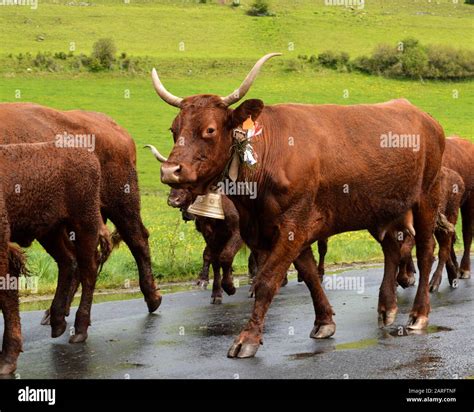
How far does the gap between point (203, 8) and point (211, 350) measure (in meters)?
76.4

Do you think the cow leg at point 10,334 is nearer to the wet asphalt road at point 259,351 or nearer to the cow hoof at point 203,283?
the wet asphalt road at point 259,351

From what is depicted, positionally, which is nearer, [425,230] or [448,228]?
[425,230]

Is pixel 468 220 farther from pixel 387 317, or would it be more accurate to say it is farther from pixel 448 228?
pixel 387 317

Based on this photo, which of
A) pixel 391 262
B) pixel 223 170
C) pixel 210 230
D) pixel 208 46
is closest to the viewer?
pixel 223 170

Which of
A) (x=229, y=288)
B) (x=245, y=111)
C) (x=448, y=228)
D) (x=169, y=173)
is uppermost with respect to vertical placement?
(x=245, y=111)

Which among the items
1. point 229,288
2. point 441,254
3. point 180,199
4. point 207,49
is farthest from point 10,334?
point 207,49

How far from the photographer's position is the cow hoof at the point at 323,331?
12.3m

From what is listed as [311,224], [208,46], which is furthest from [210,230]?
[208,46]

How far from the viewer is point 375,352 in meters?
11.4

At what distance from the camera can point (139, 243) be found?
48.1ft

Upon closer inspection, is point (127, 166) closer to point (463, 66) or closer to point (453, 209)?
point (453, 209)

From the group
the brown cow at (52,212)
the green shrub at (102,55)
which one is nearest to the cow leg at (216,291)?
the brown cow at (52,212)

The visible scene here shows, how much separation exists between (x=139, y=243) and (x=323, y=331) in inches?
130

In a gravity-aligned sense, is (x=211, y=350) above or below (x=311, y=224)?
below
